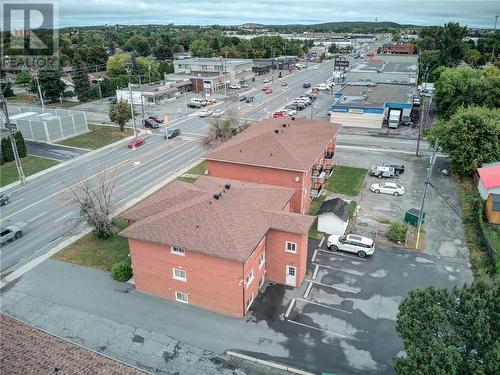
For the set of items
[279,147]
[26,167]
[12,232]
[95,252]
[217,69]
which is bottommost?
[95,252]

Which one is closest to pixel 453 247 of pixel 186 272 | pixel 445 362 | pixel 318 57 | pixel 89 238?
pixel 445 362

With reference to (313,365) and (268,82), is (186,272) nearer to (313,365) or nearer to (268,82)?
(313,365)

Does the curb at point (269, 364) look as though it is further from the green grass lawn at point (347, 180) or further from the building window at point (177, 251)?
the green grass lawn at point (347, 180)

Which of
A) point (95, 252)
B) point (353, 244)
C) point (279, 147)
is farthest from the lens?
point (279, 147)

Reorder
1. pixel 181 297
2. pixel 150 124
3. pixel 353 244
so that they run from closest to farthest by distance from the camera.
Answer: pixel 181 297
pixel 353 244
pixel 150 124

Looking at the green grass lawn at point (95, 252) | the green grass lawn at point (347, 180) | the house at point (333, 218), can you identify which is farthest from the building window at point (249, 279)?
the green grass lawn at point (347, 180)

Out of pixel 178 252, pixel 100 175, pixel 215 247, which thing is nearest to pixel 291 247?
pixel 215 247

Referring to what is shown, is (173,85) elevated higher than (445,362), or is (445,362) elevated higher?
(173,85)

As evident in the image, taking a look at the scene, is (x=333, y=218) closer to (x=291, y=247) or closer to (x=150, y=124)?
(x=291, y=247)
